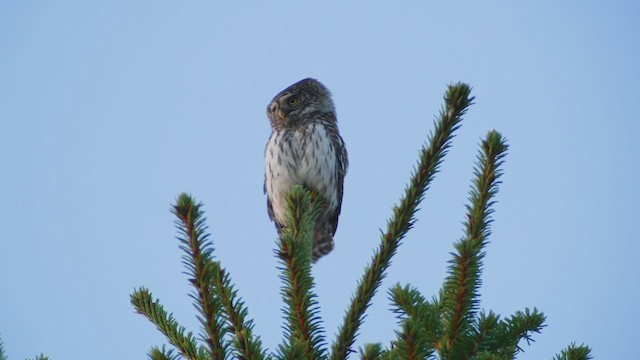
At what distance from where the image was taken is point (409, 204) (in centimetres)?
209

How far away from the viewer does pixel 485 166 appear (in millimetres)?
2049

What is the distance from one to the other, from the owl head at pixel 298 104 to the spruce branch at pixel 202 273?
162 inches

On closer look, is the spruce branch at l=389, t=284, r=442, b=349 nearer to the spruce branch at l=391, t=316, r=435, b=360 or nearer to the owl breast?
the spruce branch at l=391, t=316, r=435, b=360

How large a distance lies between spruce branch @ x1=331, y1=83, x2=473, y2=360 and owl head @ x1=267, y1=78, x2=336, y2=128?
3.81 m

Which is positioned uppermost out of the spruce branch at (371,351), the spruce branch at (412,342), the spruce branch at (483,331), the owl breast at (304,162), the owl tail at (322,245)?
the owl breast at (304,162)

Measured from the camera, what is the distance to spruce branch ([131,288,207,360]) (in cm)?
199

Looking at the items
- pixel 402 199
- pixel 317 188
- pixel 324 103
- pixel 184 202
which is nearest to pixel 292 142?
pixel 317 188

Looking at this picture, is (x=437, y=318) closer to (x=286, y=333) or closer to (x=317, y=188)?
(x=286, y=333)

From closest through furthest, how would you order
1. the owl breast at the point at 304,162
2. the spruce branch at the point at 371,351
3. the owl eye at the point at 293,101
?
the spruce branch at the point at 371,351 → the owl breast at the point at 304,162 → the owl eye at the point at 293,101

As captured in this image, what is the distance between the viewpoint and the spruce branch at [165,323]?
1.99 m

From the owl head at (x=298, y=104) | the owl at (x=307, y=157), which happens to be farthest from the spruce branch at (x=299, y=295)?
the owl head at (x=298, y=104)

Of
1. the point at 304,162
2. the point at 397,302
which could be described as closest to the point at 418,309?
the point at 397,302

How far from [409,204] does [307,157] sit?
3.30 m

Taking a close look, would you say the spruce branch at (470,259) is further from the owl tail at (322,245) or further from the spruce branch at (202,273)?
the owl tail at (322,245)
